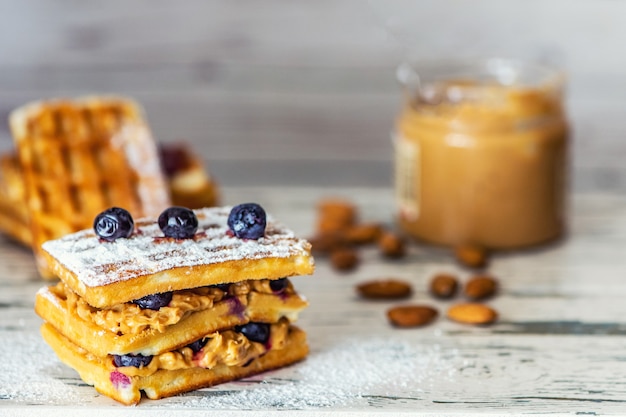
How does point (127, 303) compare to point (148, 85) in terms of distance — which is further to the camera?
point (148, 85)

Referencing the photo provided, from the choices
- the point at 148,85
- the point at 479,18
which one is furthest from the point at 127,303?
the point at 479,18

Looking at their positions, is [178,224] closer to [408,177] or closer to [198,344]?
[198,344]

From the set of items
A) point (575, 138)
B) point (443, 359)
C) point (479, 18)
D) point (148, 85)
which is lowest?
point (443, 359)

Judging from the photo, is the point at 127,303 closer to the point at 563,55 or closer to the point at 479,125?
the point at 479,125

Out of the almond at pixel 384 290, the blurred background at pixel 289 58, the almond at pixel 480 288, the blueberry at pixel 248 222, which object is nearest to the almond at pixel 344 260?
the almond at pixel 384 290

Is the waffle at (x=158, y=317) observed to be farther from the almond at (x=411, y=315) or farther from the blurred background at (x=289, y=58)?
the blurred background at (x=289, y=58)

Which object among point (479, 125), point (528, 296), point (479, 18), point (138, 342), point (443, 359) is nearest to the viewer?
point (138, 342)
